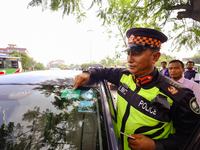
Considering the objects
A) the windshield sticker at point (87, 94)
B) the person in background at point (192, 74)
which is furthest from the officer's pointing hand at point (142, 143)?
the person in background at point (192, 74)

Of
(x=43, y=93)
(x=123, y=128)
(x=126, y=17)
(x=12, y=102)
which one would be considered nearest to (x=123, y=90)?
(x=123, y=128)

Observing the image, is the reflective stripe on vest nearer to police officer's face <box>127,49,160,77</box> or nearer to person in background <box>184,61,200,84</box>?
police officer's face <box>127,49,160,77</box>

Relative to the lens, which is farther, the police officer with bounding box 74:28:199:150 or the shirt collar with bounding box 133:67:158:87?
the shirt collar with bounding box 133:67:158:87

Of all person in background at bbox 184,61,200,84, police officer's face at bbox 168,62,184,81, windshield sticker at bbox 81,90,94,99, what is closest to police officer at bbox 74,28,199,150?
windshield sticker at bbox 81,90,94,99

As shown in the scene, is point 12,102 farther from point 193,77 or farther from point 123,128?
point 193,77

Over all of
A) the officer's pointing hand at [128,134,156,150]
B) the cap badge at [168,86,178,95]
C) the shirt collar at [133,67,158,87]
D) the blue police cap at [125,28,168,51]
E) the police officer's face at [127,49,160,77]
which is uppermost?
the blue police cap at [125,28,168,51]

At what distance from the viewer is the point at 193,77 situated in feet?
12.1

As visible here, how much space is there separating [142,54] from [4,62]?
1358 centimetres

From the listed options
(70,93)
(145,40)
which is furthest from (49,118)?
(145,40)

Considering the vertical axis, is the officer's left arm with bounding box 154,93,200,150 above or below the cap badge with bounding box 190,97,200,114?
below

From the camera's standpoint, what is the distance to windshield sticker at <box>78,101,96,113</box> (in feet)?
3.41

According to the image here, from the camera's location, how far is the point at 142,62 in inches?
46.9

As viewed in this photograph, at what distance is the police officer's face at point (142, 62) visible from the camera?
1197mm

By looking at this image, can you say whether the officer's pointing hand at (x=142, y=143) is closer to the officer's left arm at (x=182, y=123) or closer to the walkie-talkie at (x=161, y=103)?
the officer's left arm at (x=182, y=123)
